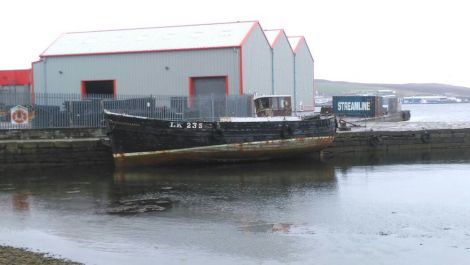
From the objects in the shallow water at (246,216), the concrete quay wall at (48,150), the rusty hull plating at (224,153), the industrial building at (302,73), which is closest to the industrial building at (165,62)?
the industrial building at (302,73)

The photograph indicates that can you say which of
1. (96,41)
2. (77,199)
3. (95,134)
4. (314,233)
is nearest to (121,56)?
(96,41)

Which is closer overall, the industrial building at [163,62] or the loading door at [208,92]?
the loading door at [208,92]

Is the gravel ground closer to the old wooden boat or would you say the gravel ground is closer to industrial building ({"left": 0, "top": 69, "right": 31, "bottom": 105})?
the old wooden boat

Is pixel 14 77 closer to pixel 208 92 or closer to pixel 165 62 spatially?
pixel 165 62

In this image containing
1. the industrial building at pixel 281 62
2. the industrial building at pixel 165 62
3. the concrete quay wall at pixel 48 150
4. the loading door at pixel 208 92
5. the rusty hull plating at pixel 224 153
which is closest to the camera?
the rusty hull plating at pixel 224 153

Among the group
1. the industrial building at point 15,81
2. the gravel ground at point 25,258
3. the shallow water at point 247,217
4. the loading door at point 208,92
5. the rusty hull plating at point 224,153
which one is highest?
the industrial building at point 15,81

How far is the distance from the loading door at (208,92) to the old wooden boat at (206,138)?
2.85m

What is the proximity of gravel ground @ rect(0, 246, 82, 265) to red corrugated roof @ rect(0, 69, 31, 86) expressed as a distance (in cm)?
3384

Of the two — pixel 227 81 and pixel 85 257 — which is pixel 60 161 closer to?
pixel 227 81

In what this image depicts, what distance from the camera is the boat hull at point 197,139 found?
26422 mm

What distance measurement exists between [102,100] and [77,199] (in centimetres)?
1112

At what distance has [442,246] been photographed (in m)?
13.2

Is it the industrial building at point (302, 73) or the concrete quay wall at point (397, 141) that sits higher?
the industrial building at point (302, 73)

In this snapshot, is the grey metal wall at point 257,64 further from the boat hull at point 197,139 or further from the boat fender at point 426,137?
the boat fender at point 426,137
